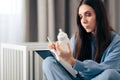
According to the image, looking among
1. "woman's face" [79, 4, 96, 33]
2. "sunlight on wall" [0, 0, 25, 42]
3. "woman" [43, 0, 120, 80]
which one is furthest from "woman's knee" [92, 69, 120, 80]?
"sunlight on wall" [0, 0, 25, 42]

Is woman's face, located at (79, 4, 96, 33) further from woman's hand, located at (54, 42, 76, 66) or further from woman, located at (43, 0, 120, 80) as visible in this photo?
woman's hand, located at (54, 42, 76, 66)

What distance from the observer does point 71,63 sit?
116cm

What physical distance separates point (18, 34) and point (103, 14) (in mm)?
801

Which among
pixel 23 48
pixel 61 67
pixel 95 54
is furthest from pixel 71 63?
pixel 23 48

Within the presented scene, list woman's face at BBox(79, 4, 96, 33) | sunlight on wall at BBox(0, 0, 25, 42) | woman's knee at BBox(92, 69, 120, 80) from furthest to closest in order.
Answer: sunlight on wall at BBox(0, 0, 25, 42), woman's face at BBox(79, 4, 96, 33), woman's knee at BBox(92, 69, 120, 80)

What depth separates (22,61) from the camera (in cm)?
158

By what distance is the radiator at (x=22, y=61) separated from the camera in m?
1.55

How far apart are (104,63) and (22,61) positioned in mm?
586

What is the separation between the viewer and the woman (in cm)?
116

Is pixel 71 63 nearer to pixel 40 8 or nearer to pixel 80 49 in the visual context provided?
pixel 80 49

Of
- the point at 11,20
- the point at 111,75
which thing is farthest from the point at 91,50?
the point at 11,20

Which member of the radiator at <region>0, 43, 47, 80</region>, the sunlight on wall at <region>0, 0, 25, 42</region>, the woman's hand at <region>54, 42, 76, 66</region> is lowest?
the radiator at <region>0, 43, 47, 80</region>

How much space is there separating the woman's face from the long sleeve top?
14 centimetres

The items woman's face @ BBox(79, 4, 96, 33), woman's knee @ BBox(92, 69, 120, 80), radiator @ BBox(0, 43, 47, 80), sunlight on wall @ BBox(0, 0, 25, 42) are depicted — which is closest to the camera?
woman's knee @ BBox(92, 69, 120, 80)
